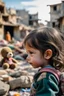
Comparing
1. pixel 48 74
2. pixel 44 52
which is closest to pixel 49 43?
pixel 44 52

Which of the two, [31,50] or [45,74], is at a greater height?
[31,50]

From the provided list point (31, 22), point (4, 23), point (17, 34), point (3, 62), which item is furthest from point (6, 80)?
point (31, 22)

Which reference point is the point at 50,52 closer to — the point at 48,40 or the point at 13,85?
the point at 48,40

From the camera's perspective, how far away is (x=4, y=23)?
119 feet

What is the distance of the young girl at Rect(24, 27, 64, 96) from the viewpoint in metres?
1.93

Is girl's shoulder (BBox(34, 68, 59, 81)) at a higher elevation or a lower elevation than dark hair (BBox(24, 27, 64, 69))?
lower

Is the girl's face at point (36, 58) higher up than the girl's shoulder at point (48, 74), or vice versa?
the girl's face at point (36, 58)

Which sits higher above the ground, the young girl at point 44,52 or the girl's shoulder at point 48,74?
the young girl at point 44,52

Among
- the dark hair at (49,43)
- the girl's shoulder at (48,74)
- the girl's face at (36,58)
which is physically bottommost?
the girl's shoulder at (48,74)

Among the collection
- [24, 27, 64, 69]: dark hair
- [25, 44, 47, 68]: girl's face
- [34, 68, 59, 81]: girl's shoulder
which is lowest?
[34, 68, 59, 81]: girl's shoulder

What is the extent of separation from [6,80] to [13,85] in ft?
1.25

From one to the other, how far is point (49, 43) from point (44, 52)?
7 centimetres

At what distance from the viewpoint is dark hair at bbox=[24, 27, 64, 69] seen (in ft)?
6.45

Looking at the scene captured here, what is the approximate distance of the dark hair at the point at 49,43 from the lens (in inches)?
77.4
